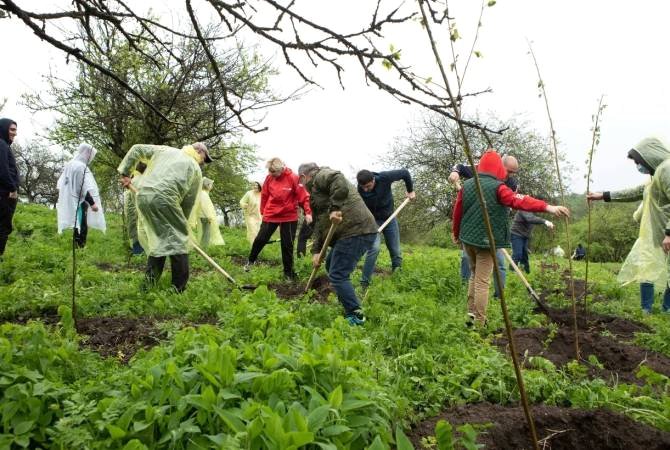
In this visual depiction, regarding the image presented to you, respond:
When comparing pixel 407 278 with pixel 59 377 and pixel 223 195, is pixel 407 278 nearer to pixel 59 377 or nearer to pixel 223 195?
pixel 59 377

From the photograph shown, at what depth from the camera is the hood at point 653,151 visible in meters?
5.43

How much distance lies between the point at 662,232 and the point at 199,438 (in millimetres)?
5711

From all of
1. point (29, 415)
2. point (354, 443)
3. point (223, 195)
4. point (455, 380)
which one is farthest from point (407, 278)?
point (223, 195)

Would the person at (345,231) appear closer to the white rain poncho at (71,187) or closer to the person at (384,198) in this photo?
the person at (384,198)

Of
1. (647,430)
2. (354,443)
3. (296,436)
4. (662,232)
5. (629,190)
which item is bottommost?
(647,430)

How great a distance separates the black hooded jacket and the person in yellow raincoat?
6.85 m

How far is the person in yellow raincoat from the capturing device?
5.43 metres

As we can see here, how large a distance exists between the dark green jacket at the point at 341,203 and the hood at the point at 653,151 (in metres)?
3.14

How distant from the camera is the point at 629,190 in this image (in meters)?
5.88

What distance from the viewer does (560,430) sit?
2.61 metres

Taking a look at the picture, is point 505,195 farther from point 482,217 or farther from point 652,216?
point 652,216

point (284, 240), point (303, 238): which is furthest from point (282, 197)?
point (303, 238)

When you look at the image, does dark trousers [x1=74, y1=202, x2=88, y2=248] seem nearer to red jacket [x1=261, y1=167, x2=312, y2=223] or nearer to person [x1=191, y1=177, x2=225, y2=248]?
person [x1=191, y1=177, x2=225, y2=248]

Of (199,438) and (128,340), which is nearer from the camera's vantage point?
(199,438)
